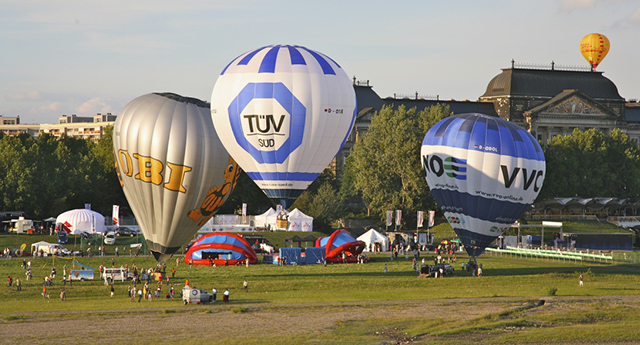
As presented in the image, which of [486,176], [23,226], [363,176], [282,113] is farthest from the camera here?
[363,176]

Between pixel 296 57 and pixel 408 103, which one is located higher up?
pixel 408 103

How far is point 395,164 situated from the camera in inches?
3915

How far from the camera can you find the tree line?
8825 centimetres

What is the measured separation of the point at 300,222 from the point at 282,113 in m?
38.2

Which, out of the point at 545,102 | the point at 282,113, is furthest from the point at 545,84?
the point at 282,113

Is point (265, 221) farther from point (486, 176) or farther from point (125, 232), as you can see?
point (486, 176)

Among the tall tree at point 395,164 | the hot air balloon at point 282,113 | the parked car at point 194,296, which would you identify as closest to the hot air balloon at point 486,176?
the hot air balloon at point 282,113

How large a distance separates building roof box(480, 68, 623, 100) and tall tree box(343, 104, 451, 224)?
3538 centimetres

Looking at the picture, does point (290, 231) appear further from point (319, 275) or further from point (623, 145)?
point (623, 145)

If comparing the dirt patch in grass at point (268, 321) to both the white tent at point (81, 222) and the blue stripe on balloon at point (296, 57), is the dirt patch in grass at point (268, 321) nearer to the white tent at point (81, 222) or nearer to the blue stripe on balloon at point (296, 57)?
the blue stripe on balloon at point (296, 57)

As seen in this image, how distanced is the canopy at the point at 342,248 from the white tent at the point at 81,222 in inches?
946

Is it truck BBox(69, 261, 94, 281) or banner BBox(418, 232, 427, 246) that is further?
banner BBox(418, 232, 427, 246)

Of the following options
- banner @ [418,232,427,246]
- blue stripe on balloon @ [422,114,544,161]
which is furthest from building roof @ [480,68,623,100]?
blue stripe on balloon @ [422,114,544,161]

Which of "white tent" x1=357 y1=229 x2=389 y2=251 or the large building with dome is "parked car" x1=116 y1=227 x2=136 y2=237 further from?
the large building with dome
